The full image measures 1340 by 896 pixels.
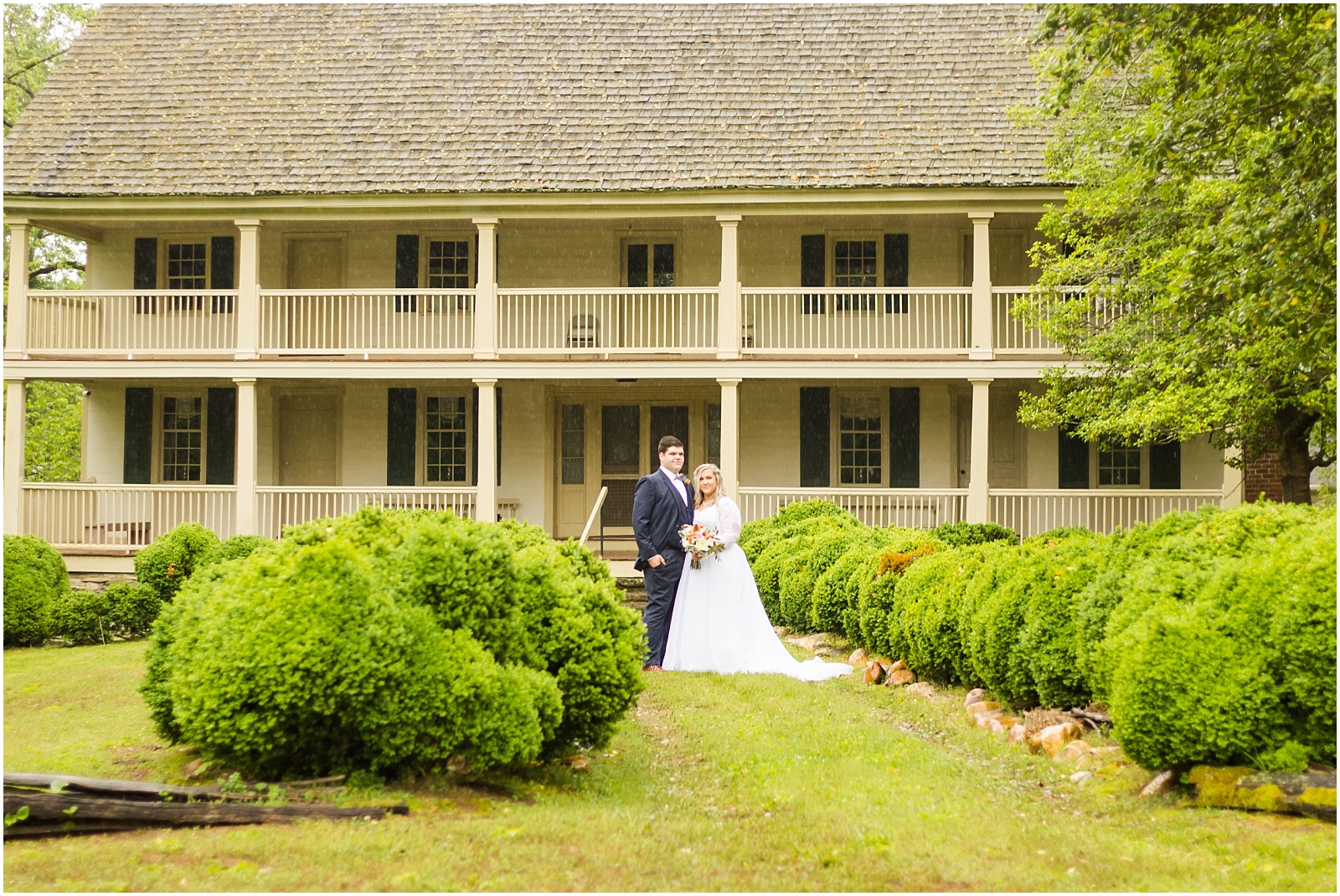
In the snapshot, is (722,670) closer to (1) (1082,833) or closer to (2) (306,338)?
(1) (1082,833)

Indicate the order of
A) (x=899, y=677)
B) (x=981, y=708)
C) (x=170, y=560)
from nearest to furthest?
(x=981, y=708) < (x=899, y=677) < (x=170, y=560)

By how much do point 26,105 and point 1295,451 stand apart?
30611mm

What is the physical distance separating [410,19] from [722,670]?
49.9 feet

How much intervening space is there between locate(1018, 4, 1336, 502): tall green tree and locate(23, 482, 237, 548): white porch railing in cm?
1268

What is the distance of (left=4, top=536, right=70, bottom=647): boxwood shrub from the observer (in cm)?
1281

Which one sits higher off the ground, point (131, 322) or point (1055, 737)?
point (131, 322)

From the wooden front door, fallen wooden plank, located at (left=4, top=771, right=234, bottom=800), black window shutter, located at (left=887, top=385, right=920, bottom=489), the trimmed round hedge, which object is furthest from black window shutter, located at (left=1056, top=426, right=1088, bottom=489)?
fallen wooden plank, located at (left=4, top=771, right=234, bottom=800)

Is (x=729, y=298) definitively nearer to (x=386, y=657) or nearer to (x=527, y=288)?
(x=527, y=288)

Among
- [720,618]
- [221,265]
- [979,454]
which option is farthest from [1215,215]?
[221,265]

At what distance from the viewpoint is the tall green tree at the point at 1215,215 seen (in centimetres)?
779

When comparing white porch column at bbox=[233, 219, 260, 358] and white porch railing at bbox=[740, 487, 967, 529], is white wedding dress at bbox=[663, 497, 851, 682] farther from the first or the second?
white porch column at bbox=[233, 219, 260, 358]

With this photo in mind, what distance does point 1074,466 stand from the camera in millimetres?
18328

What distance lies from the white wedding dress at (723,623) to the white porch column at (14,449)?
11.9 metres

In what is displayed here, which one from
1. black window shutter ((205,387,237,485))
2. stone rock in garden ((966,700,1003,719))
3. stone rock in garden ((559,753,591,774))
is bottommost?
stone rock in garden ((966,700,1003,719))
